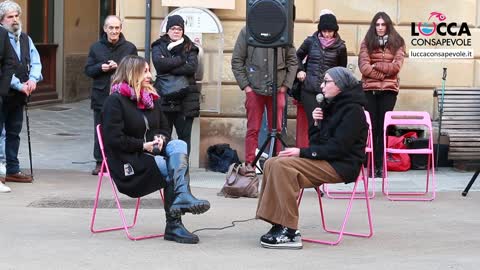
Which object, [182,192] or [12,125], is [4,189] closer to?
[12,125]

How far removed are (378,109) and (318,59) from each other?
42.4 inches

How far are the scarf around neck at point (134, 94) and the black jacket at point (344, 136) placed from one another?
1322 mm

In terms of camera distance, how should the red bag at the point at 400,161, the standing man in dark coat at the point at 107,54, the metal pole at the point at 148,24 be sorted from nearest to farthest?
1. the standing man in dark coat at the point at 107,54
2. the metal pole at the point at 148,24
3. the red bag at the point at 400,161

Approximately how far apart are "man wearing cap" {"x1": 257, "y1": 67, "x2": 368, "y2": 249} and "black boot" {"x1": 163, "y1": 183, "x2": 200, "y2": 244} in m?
0.58

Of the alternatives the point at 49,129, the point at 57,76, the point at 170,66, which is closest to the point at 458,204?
the point at 170,66

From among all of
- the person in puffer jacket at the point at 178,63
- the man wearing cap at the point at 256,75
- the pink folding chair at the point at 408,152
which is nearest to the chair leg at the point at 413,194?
the pink folding chair at the point at 408,152

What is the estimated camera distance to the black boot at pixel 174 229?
8047 mm

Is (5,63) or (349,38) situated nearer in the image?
(5,63)

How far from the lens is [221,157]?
12133 millimetres

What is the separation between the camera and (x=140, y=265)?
7301 millimetres

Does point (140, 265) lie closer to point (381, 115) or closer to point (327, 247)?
point (327, 247)

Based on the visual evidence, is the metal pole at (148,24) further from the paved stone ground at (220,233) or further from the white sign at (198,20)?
the paved stone ground at (220,233)

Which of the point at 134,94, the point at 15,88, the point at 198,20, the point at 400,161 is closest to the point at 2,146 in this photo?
the point at 15,88

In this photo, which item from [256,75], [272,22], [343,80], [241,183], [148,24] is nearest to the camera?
[343,80]
